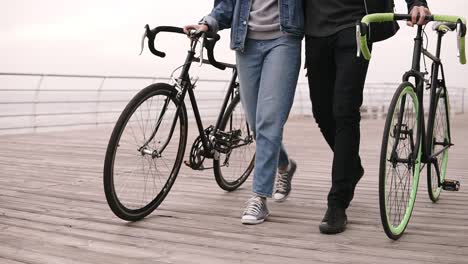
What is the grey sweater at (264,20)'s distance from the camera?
2484mm

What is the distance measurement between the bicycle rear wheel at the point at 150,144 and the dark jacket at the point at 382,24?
845 millimetres

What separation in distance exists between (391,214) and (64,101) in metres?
6.69

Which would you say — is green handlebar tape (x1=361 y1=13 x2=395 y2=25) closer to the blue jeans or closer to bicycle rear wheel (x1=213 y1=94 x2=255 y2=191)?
the blue jeans

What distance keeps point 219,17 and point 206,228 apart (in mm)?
918

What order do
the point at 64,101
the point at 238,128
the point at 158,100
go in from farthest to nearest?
the point at 64,101 < the point at 238,128 < the point at 158,100

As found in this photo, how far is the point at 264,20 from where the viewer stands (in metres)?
2.50

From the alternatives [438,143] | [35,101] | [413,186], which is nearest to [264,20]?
[413,186]

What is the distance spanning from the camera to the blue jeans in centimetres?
247

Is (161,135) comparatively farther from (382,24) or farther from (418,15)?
(418,15)

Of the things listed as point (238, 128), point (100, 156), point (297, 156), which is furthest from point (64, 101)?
point (238, 128)

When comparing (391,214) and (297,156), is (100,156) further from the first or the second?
(391,214)

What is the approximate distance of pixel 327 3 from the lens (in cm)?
238

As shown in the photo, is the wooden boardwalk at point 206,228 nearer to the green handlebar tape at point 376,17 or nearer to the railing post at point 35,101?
the green handlebar tape at point 376,17

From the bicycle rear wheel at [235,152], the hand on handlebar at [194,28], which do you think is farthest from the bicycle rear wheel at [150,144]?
the bicycle rear wheel at [235,152]
